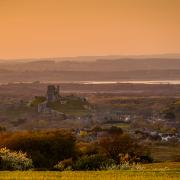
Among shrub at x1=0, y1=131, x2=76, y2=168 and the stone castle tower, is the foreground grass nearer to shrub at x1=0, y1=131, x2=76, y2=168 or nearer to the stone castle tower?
shrub at x1=0, y1=131, x2=76, y2=168

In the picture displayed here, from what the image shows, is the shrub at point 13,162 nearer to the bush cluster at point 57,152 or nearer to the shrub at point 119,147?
the bush cluster at point 57,152

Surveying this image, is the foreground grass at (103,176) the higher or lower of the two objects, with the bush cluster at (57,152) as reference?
higher

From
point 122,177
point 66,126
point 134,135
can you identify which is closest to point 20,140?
point 122,177

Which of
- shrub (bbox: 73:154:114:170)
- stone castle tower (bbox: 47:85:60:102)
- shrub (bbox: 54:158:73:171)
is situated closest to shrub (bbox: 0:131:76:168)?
shrub (bbox: 54:158:73:171)

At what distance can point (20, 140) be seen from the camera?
7506 centimetres

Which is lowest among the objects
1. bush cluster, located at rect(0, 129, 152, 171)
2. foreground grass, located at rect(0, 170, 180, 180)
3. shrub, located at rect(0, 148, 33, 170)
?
bush cluster, located at rect(0, 129, 152, 171)

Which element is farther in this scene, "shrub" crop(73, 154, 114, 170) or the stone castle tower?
the stone castle tower

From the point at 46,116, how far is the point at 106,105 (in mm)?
31964

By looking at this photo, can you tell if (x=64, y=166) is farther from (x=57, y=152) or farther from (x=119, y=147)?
(x=119, y=147)

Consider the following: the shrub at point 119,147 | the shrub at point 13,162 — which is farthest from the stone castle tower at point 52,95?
the shrub at point 13,162

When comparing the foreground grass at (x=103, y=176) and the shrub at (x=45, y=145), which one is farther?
the shrub at (x=45, y=145)

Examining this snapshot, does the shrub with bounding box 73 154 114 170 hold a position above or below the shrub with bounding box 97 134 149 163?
above

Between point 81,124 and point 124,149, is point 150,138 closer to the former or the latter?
point 81,124

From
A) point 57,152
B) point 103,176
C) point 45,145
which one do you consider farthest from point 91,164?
point 45,145
